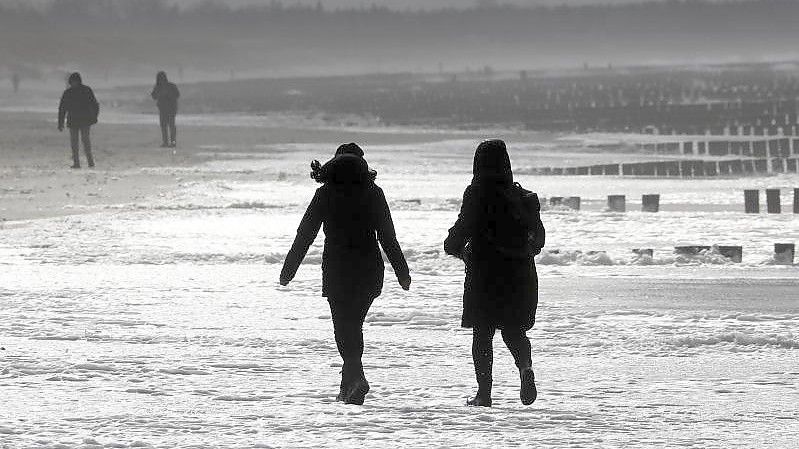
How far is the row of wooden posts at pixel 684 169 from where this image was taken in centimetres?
2573

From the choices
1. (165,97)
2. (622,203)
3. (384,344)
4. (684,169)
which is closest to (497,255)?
(384,344)

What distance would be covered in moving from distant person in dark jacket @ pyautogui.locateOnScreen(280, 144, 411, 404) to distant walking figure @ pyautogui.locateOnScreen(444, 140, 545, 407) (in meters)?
0.35

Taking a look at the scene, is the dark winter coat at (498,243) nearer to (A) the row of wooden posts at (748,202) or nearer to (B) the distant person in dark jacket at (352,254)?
(B) the distant person in dark jacket at (352,254)

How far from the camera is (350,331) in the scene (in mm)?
7375

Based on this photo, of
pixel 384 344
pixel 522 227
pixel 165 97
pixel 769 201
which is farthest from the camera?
pixel 165 97

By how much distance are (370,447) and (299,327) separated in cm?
335

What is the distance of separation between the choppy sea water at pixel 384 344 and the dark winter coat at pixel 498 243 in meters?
0.47

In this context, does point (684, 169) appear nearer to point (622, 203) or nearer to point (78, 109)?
point (622, 203)

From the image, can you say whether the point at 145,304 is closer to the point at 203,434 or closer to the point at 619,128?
the point at 203,434

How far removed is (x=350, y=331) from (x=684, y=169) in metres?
19.2

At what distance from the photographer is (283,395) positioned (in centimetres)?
764

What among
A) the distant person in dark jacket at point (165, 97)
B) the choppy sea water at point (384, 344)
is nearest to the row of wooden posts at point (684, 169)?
the distant person in dark jacket at point (165, 97)

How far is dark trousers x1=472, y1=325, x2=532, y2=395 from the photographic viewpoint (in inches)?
286

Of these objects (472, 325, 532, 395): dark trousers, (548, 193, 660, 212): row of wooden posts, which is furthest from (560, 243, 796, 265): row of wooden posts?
(472, 325, 532, 395): dark trousers
